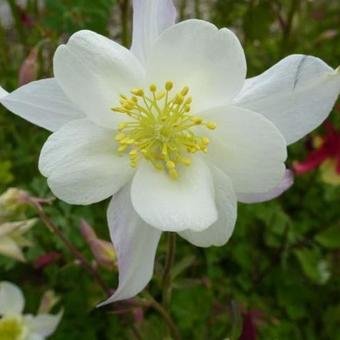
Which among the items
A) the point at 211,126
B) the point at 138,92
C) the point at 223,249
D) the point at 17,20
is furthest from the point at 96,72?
the point at 17,20

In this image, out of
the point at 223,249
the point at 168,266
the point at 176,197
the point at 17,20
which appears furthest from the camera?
the point at 17,20

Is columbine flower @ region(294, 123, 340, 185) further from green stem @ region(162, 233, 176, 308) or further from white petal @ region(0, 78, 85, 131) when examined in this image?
white petal @ region(0, 78, 85, 131)

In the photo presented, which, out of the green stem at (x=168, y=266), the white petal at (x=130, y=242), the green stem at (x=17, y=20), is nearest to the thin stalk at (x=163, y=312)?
the green stem at (x=168, y=266)

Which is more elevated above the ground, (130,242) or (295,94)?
(295,94)

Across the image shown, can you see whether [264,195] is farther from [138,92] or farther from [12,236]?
[12,236]

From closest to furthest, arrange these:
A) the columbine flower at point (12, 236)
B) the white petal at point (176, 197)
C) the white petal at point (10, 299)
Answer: the white petal at point (176, 197) → the columbine flower at point (12, 236) → the white petal at point (10, 299)

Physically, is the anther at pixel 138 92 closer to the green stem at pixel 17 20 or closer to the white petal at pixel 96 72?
the white petal at pixel 96 72
